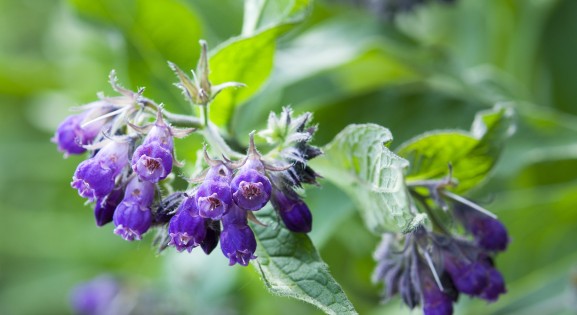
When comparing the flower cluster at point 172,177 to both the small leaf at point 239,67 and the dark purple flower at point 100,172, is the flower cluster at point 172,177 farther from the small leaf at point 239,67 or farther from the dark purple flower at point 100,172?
the small leaf at point 239,67

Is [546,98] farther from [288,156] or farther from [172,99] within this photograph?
[288,156]

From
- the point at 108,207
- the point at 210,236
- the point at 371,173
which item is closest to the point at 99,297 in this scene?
the point at 108,207

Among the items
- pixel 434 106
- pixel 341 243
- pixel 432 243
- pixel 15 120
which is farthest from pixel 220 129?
pixel 15 120

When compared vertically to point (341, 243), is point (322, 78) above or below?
above

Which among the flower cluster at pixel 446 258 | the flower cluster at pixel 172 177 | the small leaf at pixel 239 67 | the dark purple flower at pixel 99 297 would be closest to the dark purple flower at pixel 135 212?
the flower cluster at pixel 172 177

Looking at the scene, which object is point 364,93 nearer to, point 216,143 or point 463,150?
point 463,150
